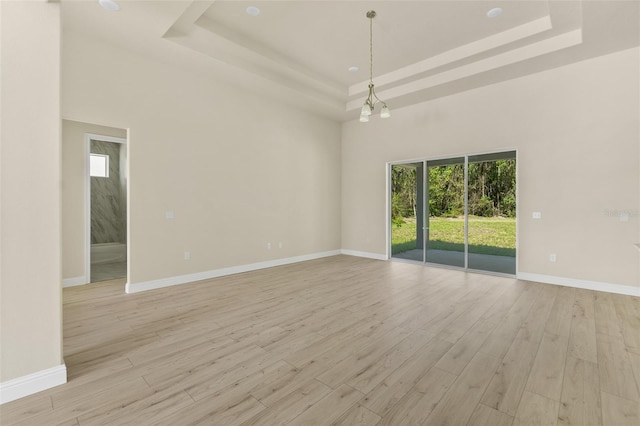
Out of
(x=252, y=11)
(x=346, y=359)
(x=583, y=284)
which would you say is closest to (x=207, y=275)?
(x=346, y=359)

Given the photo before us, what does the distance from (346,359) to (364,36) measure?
428 cm

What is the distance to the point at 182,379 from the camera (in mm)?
2029

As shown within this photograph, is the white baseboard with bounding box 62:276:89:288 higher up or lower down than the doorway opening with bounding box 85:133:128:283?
lower down

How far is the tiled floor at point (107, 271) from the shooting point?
5.02 m

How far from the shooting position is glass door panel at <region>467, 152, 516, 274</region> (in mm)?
5098

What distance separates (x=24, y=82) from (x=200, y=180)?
9.76 feet

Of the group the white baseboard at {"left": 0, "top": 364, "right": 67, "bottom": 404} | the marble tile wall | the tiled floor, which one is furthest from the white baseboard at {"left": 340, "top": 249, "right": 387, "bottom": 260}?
the white baseboard at {"left": 0, "top": 364, "right": 67, "bottom": 404}

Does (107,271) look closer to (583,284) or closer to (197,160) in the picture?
(197,160)

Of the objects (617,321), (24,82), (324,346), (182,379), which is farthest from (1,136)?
(617,321)

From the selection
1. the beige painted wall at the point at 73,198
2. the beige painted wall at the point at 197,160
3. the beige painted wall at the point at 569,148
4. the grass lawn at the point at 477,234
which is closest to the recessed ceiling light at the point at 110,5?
the beige painted wall at the point at 197,160

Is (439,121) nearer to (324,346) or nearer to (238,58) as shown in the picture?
(238,58)

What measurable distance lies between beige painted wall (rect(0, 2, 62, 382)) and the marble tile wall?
5.53 m

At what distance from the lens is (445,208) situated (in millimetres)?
5816

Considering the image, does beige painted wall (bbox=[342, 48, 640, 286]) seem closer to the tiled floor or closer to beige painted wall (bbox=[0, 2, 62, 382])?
beige painted wall (bbox=[0, 2, 62, 382])
